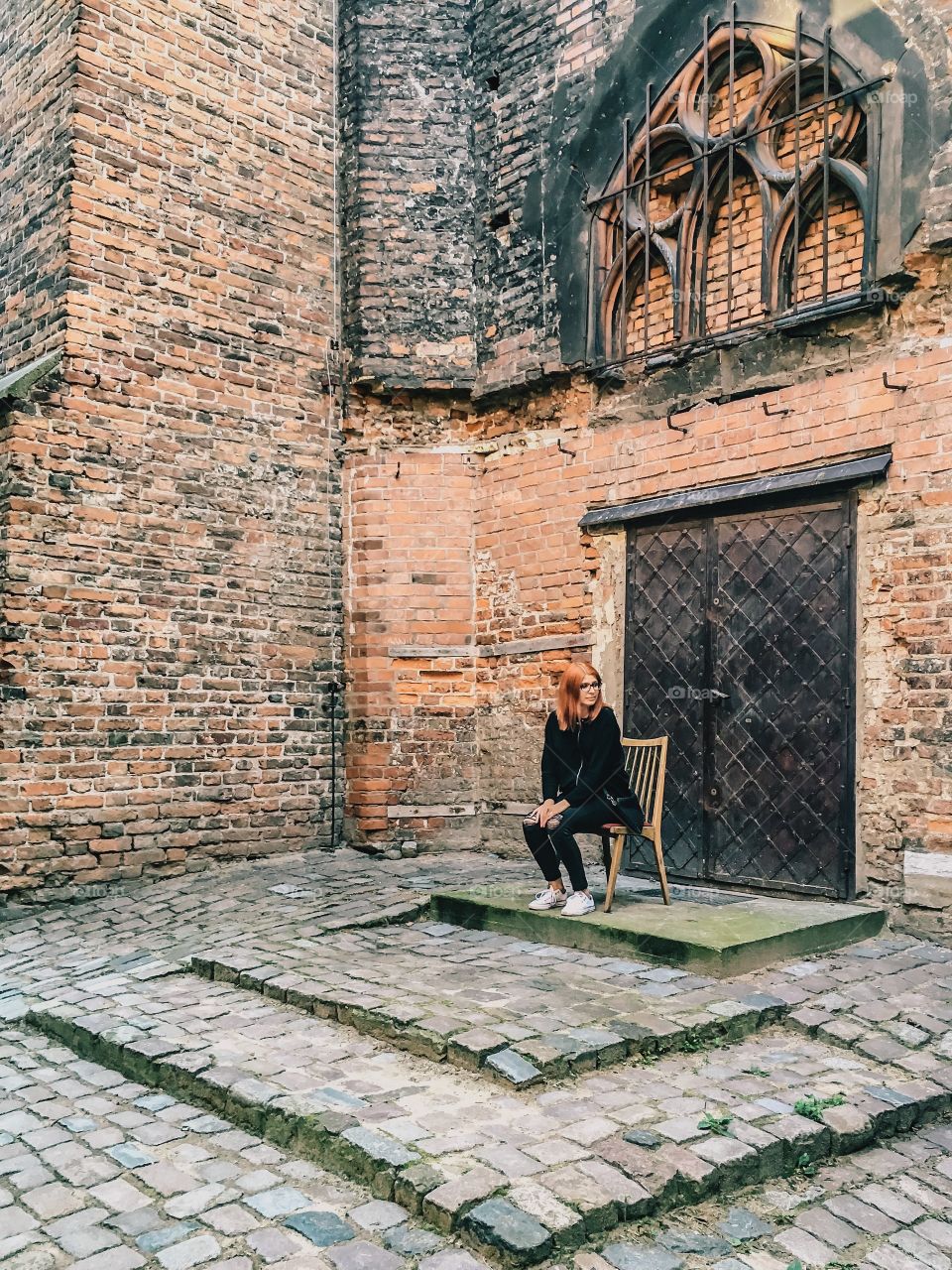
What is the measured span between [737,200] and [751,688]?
3.61m

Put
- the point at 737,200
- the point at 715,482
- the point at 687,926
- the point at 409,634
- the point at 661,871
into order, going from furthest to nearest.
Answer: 1. the point at 409,634
2. the point at 737,200
3. the point at 715,482
4. the point at 661,871
5. the point at 687,926

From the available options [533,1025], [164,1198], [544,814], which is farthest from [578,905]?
[164,1198]

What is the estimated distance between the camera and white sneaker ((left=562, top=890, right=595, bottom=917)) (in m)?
6.17

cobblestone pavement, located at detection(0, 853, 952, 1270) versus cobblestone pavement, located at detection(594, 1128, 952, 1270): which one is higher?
cobblestone pavement, located at detection(0, 853, 952, 1270)

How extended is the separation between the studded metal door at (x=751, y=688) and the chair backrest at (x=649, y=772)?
639mm

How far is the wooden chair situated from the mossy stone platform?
8.5 inches

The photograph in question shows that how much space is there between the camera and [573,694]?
6.47 metres

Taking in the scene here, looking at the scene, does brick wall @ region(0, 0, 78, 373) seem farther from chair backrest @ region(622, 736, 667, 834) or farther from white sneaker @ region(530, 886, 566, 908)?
white sneaker @ region(530, 886, 566, 908)

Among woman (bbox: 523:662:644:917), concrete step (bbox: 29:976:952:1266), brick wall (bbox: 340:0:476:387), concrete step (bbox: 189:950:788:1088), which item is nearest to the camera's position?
concrete step (bbox: 29:976:952:1266)

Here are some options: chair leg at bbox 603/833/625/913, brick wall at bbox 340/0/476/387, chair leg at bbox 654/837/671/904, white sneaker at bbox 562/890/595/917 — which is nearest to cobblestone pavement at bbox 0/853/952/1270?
white sneaker at bbox 562/890/595/917

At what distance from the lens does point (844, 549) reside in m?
6.93

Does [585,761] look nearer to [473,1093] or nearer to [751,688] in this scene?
[751,688]

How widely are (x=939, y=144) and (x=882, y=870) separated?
4.34 metres

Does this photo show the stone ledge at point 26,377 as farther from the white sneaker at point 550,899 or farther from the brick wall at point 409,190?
the white sneaker at point 550,899
